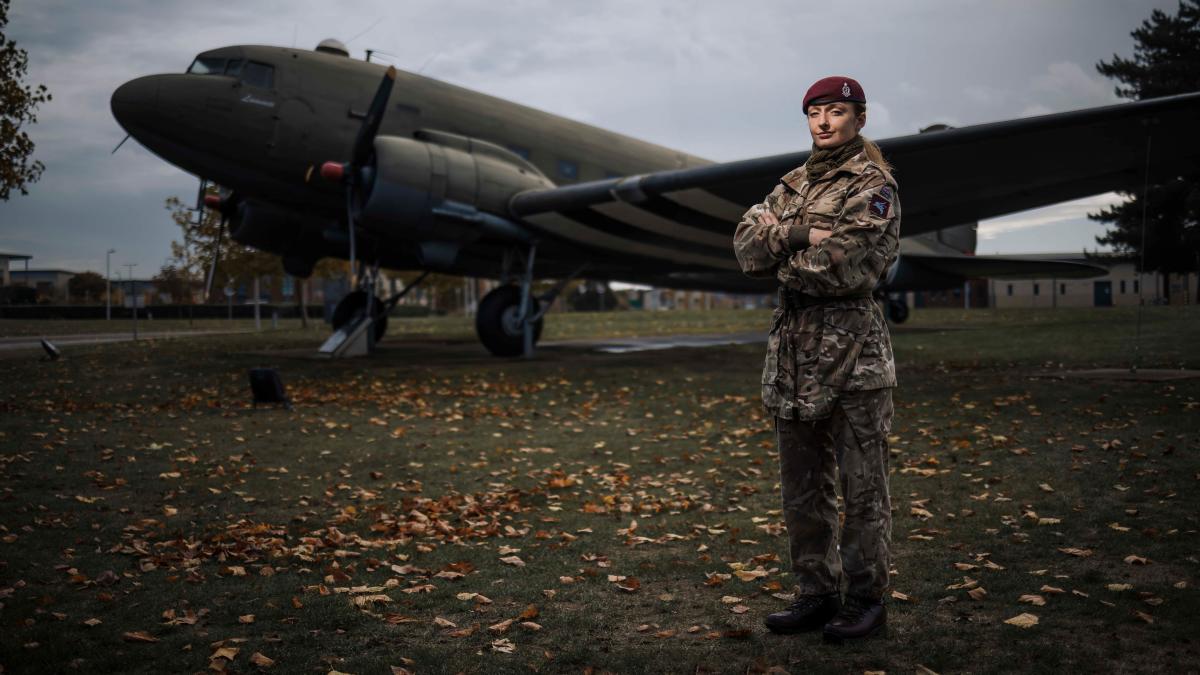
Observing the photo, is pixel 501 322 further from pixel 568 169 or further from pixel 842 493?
pixel 842 493

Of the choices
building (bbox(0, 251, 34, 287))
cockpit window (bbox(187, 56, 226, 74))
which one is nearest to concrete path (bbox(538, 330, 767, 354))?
cockpit window (bbox(187, 56, 226, 74))

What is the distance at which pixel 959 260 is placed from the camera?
2241cm

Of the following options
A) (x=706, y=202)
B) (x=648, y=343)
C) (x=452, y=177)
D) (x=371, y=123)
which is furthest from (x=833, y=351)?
(x=648, y=343)

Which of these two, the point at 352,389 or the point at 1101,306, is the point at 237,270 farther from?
the point at 1101,306

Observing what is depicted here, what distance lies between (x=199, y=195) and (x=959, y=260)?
61.5 ft

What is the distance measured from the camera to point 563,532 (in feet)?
18.9

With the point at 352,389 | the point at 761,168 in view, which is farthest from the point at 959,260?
the point at 352,389

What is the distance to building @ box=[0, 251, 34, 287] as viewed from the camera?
535 inches

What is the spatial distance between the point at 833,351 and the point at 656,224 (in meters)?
13.7

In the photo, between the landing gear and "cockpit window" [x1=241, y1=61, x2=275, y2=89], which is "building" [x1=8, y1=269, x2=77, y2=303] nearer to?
"cockpit window" [x1=241, y1=61, x2=275, y2=89]

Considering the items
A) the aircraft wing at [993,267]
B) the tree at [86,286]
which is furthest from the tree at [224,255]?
the aircraft wing at [993,267]

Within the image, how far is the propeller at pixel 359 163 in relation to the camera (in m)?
15.0

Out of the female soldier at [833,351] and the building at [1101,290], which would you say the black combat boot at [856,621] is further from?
the building at [1101,290]

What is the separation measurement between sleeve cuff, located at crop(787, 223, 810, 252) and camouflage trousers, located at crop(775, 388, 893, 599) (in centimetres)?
63
